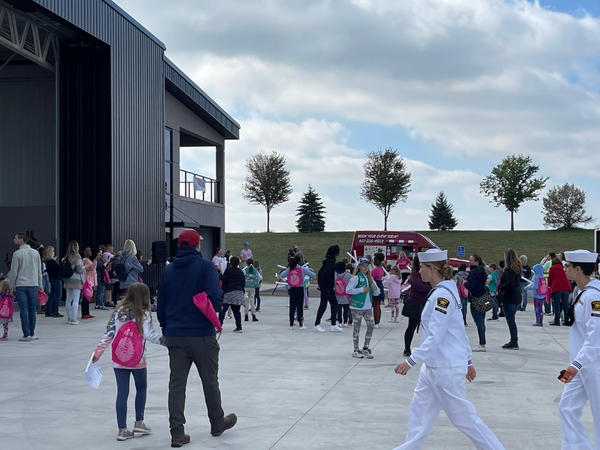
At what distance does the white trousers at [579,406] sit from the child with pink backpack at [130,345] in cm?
333

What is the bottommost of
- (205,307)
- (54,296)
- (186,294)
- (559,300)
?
(559,300)

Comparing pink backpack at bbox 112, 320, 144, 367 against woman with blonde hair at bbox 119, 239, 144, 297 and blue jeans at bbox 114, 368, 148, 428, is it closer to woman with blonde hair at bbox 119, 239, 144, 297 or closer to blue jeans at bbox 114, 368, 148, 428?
blue jeans at bbox 114, 368, 148, 428

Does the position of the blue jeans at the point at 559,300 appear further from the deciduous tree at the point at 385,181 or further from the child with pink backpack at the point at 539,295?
the deciduous tree at the point at 385,181

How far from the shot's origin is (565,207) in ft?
239

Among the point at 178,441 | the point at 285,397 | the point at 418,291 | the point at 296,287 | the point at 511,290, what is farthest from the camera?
the point at 296,287

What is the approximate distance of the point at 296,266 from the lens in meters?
14.2

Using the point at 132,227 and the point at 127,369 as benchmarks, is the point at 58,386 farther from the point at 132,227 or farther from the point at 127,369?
the point at 132,227

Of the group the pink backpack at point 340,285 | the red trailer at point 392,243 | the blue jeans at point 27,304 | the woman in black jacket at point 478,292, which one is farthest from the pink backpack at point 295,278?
the red trailer at point 392,243

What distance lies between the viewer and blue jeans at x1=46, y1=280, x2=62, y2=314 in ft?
50.4

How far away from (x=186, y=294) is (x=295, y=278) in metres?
8.48

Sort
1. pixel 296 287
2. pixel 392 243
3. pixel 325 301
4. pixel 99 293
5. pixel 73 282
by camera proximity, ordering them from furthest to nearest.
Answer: pixel 392 243 < pixel 99 293 < pixel 73 282 < pixel 296 287 < pixel 325 301

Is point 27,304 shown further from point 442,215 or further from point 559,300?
point 442,215

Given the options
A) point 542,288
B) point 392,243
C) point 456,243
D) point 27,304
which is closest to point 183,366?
point 27,304

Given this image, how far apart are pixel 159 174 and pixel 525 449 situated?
2067cm
